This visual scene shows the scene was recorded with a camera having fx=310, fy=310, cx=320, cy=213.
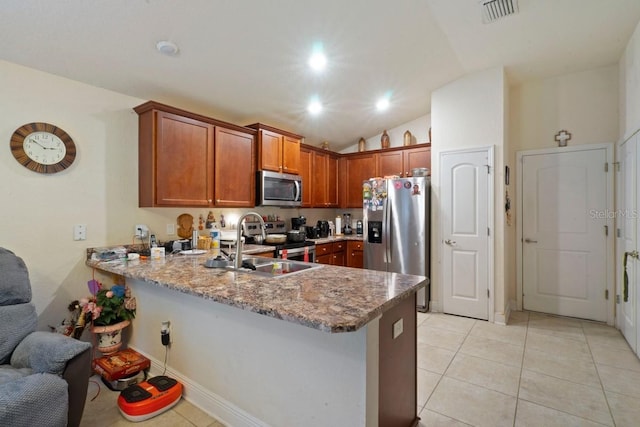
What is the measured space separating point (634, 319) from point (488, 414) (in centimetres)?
195

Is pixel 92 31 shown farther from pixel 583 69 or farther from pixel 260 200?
pixel 583 69

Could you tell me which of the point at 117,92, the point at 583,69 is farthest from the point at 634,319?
the point at 117,92

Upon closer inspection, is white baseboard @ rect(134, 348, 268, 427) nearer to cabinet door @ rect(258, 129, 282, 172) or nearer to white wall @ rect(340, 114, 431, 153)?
cabinet door @ rect(258, 129, 282, 172)

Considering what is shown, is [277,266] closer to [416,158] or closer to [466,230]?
[466,230]

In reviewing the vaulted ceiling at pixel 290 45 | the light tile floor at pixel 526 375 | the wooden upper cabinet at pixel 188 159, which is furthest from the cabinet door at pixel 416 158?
the wooden upper cabinet at pixel 188 159

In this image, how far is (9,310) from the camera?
5.82 ft

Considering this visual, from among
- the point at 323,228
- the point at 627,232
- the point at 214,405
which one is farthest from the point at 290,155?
the point at 627,232

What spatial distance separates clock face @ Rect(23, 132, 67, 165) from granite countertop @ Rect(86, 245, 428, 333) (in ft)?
3.28

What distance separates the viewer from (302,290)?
5.10ft

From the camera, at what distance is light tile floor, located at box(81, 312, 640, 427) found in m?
1.89

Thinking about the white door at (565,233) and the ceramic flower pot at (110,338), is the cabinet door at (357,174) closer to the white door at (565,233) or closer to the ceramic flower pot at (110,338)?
the white door at (565,233)

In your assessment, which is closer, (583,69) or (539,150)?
(583,69)

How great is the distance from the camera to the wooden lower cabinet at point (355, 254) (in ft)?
15.2

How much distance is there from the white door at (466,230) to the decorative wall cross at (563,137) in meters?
0.94
